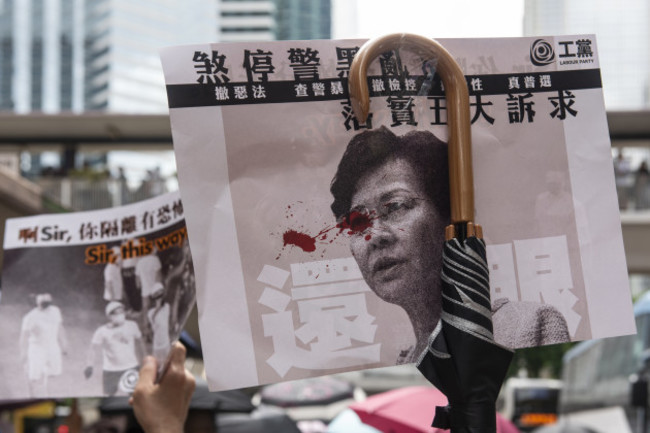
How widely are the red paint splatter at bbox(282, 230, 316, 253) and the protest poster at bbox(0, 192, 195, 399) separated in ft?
2.13

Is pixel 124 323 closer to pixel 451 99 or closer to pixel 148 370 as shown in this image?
pixel 148 370

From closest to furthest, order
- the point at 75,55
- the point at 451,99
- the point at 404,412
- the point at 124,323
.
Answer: the point at 451,99, the point at 124,323, the point at 404,412, the point at 75,55

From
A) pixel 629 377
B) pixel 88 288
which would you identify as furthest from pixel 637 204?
pixel 88 288

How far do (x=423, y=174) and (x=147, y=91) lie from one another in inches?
3853

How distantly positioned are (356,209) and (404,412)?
8.57 ft

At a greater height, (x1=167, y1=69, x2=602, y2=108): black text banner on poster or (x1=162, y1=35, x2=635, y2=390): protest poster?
(x1=167, y1=69, x2=602, y2=108): black text banner on poster

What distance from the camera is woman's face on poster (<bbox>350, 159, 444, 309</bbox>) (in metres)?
1.61

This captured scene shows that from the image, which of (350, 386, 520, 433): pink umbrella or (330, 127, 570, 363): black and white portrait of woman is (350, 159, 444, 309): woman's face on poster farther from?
(350, 386, 520, 433): pink umbrella

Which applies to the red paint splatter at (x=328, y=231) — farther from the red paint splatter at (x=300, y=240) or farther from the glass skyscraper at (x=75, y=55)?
the glass skyscraper at (x=75, y=55)

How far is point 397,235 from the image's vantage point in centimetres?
162

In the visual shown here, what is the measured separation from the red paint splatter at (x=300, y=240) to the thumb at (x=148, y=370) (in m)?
0.67

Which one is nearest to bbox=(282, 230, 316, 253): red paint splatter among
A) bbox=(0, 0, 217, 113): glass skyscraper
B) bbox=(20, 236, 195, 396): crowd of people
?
bbox=(20, 236, 195, 396): crowd of people

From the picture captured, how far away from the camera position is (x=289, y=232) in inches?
63.3

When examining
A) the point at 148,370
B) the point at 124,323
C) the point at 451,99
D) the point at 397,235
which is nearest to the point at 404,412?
the point at 124,323
